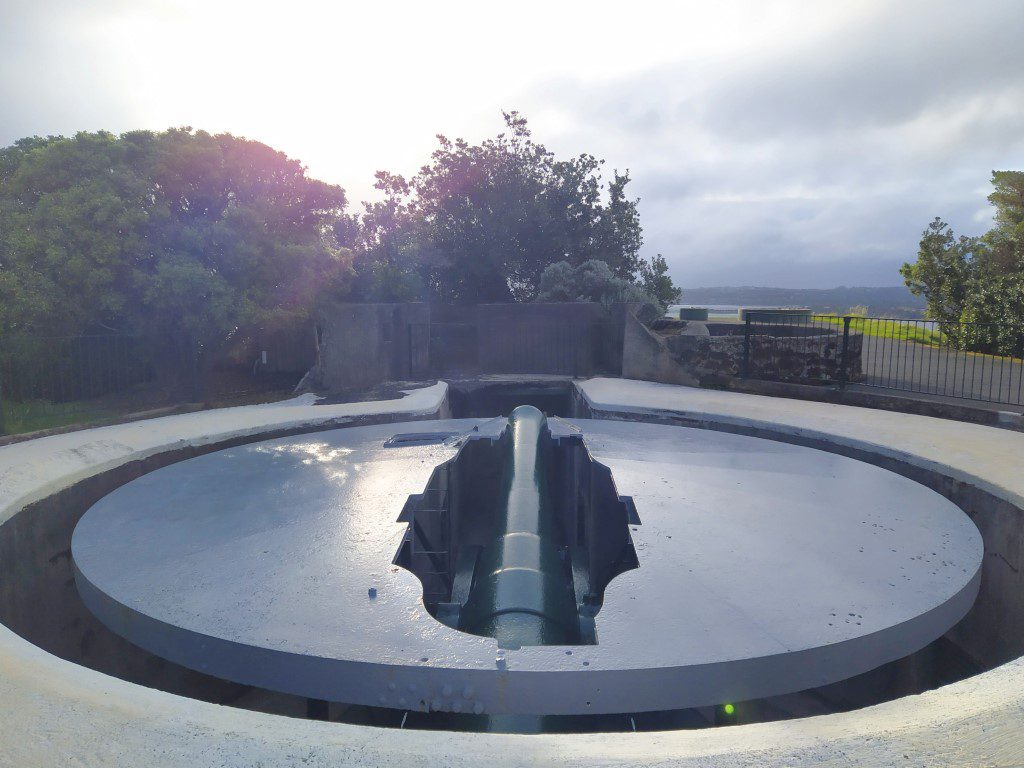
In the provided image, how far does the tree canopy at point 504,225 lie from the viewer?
74.4 feet

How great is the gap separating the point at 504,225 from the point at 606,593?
2012 cm

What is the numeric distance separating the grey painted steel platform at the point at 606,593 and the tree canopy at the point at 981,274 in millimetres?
14126

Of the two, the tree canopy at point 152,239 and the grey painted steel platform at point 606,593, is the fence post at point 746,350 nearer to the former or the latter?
the grey painted steel platform at point 606,593

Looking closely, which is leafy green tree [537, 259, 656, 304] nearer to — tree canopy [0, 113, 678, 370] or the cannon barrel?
tree canopy [0, 113, 678, 370]

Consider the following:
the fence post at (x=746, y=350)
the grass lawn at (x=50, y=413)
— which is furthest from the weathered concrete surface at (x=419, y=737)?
the grass lawn at (x=50, y=413)

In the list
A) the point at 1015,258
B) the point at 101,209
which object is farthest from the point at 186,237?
the point at 1015,258

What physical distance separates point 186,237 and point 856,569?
16.1m

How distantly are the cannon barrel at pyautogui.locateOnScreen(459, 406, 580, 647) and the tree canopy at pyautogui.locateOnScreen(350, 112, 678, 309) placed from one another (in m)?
17.5

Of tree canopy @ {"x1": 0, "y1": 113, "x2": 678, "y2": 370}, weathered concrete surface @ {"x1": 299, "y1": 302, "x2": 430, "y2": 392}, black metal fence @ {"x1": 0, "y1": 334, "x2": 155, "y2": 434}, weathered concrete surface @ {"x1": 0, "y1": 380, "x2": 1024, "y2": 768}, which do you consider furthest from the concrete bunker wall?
weathered concrete surface @ {"x1": 0, "y1": 380, "x2": 1024, "y2": 768}

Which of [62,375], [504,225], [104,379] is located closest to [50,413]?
[62,375]

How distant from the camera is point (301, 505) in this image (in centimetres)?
482

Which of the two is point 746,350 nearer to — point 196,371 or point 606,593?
point 606,593

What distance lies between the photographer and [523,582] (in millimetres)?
3555

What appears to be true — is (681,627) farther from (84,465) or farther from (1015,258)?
(1015,258)
